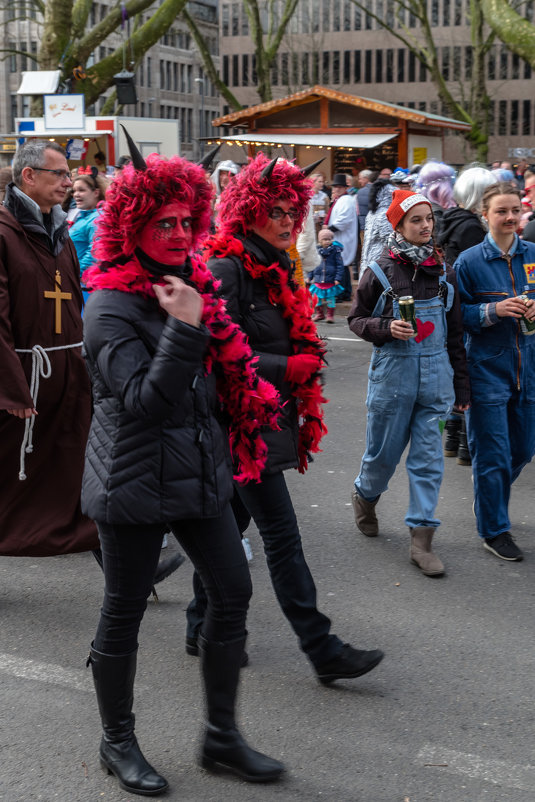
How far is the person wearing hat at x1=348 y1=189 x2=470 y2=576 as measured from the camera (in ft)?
16.8

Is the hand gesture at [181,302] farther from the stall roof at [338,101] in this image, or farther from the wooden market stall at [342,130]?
the stall roof at [338,101]

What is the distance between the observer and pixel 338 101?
2858cm

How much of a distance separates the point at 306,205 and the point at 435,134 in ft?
83.4

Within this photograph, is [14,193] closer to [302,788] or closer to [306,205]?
[306,205]

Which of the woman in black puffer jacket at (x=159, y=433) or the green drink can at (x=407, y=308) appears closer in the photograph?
the woman in black puffer jacket at (x=159, y=433)

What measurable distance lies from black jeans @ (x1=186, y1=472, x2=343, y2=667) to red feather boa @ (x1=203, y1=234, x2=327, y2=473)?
304 mm

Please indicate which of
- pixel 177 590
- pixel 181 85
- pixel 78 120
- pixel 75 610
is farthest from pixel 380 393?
pixel 181 85

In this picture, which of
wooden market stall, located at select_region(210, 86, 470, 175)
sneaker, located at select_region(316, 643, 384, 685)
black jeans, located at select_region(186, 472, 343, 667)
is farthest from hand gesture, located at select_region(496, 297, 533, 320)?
wooden market stall, located at select_region(210, 86, 470, 175)

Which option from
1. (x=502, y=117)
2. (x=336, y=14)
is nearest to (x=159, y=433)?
(x=502, y=117)

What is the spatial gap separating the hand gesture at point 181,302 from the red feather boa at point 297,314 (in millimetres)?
870

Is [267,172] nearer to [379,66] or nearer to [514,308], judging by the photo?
[514,308]

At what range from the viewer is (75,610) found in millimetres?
4785

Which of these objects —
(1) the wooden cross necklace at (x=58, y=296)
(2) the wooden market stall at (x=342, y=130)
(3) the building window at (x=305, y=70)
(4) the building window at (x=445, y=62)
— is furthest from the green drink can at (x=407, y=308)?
→ (4) the building window at (x=445, y=62)

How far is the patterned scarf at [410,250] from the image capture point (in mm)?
5062
